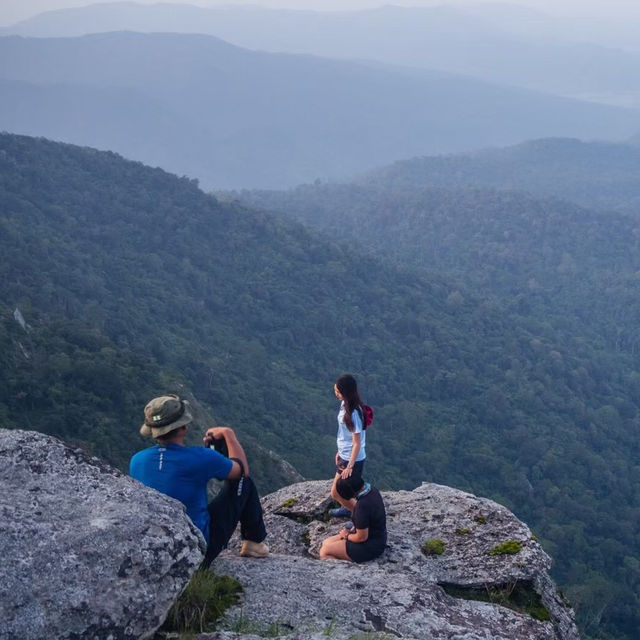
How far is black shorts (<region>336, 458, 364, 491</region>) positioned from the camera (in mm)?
7035

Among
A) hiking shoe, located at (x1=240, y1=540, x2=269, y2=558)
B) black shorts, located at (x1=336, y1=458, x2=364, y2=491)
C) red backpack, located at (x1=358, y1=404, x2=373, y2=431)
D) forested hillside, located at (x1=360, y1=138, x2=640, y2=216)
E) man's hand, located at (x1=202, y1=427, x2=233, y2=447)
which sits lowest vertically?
forested hillside, located at (x1=360, y1=138, x2=640, y2=216)

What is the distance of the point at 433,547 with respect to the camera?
22.7ft

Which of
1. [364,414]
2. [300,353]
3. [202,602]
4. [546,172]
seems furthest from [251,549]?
[546,172]

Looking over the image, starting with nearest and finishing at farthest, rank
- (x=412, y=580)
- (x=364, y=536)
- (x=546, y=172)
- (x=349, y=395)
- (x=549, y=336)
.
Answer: (x=412, y=580) → (x=364, y=536) → (x=349, y=395) → (x=549, y=336) → (x=546, y=172)

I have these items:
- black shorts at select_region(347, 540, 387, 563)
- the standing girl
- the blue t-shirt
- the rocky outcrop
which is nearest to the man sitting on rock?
black shorts at select_region(347, 540, 387, 563)

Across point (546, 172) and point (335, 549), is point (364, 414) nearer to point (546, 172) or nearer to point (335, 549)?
point (335, 549)

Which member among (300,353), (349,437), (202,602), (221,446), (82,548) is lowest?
(300,353)

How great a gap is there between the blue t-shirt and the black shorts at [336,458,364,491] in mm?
1749

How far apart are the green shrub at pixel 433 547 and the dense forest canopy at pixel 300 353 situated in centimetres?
1520

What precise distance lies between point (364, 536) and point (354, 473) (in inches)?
33.8

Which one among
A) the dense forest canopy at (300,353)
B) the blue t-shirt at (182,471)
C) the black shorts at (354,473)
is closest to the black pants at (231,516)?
the blue t-shirt at (182,471)

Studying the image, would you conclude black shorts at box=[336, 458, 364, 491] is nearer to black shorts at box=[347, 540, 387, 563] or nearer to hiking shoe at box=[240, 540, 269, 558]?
black shorts at box=[347, 540, 387, 563]

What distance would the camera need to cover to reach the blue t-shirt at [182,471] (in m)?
5.57

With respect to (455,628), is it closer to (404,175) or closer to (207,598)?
(207,598)
